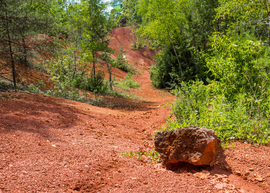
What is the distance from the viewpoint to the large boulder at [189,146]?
8.93ft

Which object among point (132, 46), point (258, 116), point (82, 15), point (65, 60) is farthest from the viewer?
point (132, 46)

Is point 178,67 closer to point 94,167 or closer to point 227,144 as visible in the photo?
point 227,144

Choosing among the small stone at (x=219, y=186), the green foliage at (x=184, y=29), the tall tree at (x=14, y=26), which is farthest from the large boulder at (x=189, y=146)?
the green foliage at (x=184, y=29)

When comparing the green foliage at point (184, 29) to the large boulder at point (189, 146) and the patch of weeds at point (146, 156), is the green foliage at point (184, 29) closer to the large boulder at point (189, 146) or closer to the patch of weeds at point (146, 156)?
the patch of weeds at point (146, 156)

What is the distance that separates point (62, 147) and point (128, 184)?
4.16 ft

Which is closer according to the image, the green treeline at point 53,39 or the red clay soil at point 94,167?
the red clay soil at point 94,167

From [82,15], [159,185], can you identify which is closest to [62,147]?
[159,185]

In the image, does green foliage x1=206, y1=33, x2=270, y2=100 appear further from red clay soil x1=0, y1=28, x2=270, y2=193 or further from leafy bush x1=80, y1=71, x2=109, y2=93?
leafy bush x1=80, y1=71, x2=109, y2=93

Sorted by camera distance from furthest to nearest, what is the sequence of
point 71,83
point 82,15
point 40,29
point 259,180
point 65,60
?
1. point 82,15
2. point 65,60
3. point 71,83
4. point 40,29
5. point 259,180

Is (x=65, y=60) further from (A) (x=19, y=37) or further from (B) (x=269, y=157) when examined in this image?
(B) (x=269, y=157)

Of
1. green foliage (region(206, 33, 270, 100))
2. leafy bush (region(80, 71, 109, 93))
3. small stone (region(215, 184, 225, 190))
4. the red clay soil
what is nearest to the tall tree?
the red clay soil

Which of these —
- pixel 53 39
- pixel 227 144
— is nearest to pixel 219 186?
pixel 227 144

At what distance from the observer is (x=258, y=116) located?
364cm

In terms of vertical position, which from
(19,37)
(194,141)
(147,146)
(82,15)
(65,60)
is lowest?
(147,146)
